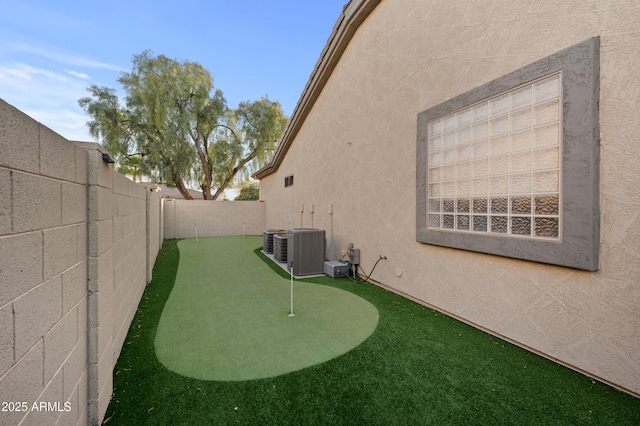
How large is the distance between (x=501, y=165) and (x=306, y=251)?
174 inches

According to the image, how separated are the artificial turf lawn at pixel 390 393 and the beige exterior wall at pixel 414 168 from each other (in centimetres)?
44

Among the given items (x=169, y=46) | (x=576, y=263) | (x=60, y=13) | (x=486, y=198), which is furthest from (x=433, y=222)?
(x=169, y=46)

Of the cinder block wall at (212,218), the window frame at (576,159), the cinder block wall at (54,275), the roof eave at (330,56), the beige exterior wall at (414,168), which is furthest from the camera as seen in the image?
the cinder block wall at (212,218)

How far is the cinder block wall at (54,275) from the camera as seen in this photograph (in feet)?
3.43

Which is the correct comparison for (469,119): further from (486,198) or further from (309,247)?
(309,247)

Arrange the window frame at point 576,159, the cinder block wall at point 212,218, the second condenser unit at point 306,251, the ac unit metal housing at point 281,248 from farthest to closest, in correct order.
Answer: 1. the cinder block wall at point 212,218
2. the ac unit metal housing at point 281,248
3. the second condenser unit at point 306,251
4. the window frame at point 576,159

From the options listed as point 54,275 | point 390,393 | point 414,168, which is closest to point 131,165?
point 414,168

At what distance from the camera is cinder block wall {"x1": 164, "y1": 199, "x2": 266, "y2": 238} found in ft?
45.3

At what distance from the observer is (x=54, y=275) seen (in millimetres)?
1384

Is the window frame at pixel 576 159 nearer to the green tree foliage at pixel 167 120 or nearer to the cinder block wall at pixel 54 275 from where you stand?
the cinder block wall at pixel 54 275

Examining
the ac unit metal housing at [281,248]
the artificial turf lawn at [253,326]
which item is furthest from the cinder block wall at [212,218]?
the artificial turf lawn at [253,326]

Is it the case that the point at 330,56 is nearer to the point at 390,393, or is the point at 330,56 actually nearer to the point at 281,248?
the point at 281,248

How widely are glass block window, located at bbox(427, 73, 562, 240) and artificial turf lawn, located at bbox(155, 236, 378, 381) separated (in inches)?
83.1

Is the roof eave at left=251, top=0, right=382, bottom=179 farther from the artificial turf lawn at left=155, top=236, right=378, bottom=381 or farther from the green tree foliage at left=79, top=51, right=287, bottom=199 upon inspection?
the green tree foliage at left=79, top=51, right=287, bottom=199
